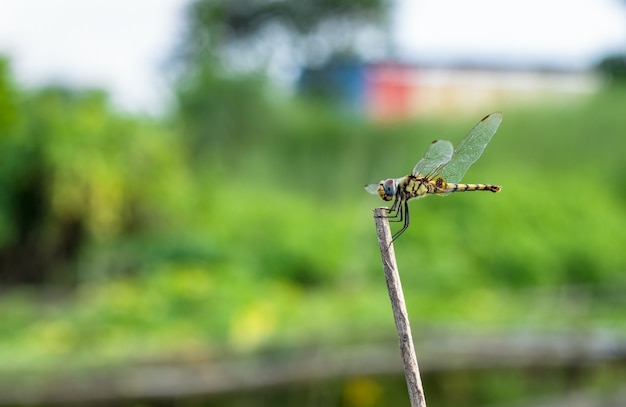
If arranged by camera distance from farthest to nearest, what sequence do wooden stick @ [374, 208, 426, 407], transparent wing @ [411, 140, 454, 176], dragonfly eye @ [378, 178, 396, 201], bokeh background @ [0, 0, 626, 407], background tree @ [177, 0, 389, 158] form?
background tree @ [177, 0, 389, 158], bokeh background @ [0, 0, 626, 407], transparent wing @ [411, 140, 454, 176], dragonfly eye @ [378, 178, 396, 201], wooden stick @ [374, 208, 426, 407]

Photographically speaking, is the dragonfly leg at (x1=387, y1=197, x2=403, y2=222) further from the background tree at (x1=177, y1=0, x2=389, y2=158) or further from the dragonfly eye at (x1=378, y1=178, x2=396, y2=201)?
the background tree at (x1=177, y1=0, x2=389, y2=158)

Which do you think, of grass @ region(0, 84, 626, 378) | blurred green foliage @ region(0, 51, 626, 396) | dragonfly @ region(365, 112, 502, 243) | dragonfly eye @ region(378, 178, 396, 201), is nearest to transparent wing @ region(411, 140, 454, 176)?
dragonfly @ region(365, 112, 502, 243)

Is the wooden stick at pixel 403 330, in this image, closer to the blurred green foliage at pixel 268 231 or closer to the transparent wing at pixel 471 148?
the transparent wing at pixel 471 148

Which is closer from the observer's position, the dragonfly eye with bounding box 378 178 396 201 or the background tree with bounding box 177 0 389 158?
the dragonfly eye with bounding box 378 178 396 201

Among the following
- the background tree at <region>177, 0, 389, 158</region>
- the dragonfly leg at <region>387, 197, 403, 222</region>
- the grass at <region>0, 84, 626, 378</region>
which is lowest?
the dragonfly leg at <region>387, 197, 403, 222</region>

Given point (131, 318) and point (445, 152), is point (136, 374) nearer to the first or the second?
point (131, 318)

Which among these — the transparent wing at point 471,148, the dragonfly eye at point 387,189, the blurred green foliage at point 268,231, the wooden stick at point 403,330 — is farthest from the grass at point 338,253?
the wooden stick at point 403,330

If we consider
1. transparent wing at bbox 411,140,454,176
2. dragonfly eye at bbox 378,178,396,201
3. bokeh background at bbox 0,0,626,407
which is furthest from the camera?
bokeh background at bbox 0,0,626,407

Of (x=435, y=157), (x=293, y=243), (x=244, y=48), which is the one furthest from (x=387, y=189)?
(x=244, y=48)
